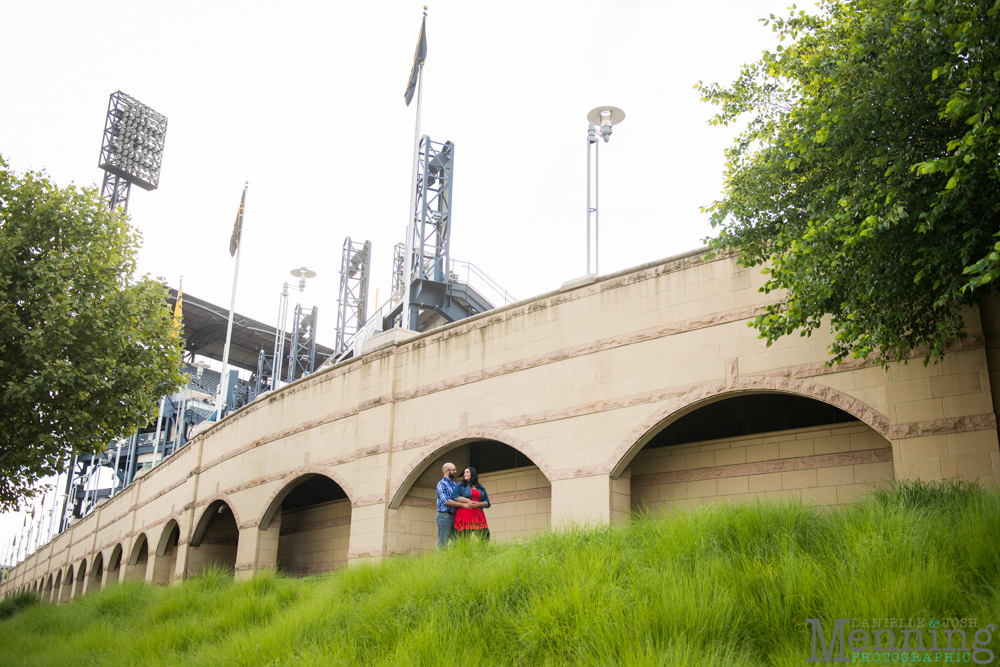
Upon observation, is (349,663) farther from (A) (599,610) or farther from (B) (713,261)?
(B) (713,261)

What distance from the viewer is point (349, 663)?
29.0 feet

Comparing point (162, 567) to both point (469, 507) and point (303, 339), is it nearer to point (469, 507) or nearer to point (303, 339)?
point (469, 507)

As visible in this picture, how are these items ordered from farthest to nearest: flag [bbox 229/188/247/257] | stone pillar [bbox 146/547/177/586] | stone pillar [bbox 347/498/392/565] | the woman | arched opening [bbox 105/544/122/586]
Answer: arched opening [bbox 105/544/122/586]
flag [bbox 229/188/247/257]
stone pillar [bbox 146/547/177/586]
stone pillar [bbox 347/498/392/565]
the woman

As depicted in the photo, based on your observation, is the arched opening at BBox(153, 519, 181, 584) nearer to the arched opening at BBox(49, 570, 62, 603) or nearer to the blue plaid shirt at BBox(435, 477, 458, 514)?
the blue plaid shirt at BBox(435, 477, 458, 514)

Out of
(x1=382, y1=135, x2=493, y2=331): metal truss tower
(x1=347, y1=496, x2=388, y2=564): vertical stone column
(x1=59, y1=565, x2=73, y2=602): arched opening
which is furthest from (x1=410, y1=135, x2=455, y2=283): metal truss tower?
(x1=59, y1=565, x2=73, y2=602): arched opening

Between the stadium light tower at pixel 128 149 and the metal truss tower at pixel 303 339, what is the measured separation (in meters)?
16.2

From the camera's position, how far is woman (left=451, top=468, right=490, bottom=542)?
1242cm

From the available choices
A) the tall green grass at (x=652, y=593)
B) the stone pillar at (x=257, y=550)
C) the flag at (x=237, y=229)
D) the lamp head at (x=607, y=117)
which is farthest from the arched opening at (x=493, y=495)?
the flag at (x=237, y=229)

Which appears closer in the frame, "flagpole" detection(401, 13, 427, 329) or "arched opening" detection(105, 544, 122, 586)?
"flagpole" detection(401, 13, 427, 329)

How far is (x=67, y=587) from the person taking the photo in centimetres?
4703

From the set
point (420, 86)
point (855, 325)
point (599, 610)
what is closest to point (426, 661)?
point (599, 610)

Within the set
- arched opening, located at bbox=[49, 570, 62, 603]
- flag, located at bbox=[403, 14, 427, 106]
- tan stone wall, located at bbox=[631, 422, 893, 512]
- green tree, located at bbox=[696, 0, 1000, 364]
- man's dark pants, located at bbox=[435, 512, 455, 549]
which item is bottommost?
arched opening, located at bbox=[49, 570, 62, 603]

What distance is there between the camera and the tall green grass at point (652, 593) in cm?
698

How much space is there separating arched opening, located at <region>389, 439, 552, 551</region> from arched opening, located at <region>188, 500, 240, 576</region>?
991 cm
